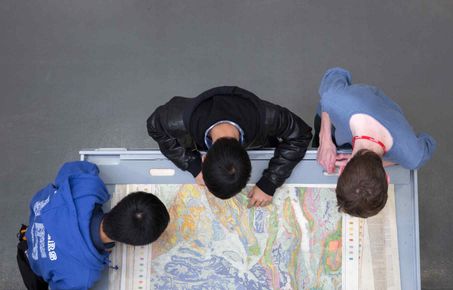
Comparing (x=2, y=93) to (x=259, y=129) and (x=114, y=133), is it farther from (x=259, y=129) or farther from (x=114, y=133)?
(x=259, y=129)

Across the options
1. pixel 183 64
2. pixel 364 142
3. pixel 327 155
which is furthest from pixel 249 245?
pixel 183 64

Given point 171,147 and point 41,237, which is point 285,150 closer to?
point 171,147

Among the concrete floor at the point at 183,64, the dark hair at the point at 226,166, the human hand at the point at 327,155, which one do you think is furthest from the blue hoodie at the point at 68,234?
the concrete floor at the point at 183,64

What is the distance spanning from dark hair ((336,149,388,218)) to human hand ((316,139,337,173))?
0.21 m

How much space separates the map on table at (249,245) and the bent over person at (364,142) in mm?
174

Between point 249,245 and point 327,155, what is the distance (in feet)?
1.20

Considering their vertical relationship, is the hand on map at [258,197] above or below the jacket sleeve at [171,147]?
below

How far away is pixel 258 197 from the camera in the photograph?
4.09ft

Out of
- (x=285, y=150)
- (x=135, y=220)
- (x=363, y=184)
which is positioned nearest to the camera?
(x=363, y=184)

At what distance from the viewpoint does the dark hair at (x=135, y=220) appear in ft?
3.60

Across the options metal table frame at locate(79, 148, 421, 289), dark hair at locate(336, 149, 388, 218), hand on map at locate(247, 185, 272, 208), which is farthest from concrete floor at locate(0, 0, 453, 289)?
dark hair at locate(336, 149, 388, 218)

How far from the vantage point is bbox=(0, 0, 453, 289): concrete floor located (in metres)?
2.02

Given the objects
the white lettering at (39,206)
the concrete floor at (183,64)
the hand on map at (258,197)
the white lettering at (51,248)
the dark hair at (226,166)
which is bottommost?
the white lettering at (51,248)

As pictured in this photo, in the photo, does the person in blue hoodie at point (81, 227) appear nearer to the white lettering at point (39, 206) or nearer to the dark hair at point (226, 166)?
the white lettering at point (39, 206)
